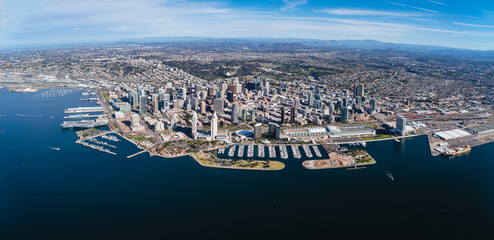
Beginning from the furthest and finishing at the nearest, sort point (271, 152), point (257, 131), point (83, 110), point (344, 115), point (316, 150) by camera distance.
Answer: point (83, 110) < point (344, 115) < point (257, 131) < point (316, 150) < point (271, 152)

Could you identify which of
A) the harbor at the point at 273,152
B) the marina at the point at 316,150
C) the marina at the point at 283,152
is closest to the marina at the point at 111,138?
the harbor at the point at 273,152

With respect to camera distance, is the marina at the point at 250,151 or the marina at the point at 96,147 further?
the marina at the point at 96,147

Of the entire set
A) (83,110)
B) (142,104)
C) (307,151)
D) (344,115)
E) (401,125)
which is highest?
(142,104)

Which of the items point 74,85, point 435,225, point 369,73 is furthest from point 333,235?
point 369,73

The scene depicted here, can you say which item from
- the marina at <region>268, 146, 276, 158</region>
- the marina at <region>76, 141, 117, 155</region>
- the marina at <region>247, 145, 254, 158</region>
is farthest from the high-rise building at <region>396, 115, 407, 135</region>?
the marina at <region>76, 141, 117, 155</region>

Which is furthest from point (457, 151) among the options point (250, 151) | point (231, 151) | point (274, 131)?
point (231, 151)

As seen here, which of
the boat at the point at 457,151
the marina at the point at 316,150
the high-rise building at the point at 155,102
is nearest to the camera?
the marina at the point at 316,150

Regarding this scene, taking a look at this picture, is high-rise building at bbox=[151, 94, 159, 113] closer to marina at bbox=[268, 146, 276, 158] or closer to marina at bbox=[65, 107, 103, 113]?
marina at bbox=[65, 107, 103, 113]

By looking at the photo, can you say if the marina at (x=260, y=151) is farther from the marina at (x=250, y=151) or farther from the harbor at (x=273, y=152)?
the marina at (x=250, y=151)

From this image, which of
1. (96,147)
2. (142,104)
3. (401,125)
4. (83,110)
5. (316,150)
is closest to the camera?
(316,150)

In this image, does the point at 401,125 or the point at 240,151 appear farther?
the point at 401,125

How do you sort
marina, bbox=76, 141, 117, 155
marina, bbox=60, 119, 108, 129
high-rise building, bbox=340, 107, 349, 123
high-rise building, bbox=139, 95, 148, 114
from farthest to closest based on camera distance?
1. high-rise building, bbox=139, 95, 148, 114
2. high-rise building, bbox=340, 107, 349, 123
3. marina, bbox=60, 119, 108, 129
4. marina, bbox=76, 141, 117, 155

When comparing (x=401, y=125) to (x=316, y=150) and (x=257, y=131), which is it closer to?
(x=316, y=150)
